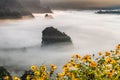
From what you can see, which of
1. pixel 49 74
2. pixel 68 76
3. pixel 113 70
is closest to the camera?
pixel 113 70

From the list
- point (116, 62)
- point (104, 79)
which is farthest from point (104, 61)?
point (104, 79)

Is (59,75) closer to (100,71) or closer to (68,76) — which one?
(68,76)

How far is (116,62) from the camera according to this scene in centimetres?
1727

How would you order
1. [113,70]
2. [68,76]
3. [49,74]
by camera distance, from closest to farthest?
[113,70] → [68,76] → [49,74]

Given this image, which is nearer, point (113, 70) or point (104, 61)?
point (113, 70)

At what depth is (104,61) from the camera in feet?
58.2

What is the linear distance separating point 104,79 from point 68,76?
1.68m

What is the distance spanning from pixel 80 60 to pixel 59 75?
1.14 metres

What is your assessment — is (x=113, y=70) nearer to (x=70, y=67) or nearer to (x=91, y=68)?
(x=91, y=68)

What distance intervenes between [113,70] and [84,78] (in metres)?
1.36

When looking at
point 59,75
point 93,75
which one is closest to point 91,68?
point 93,75

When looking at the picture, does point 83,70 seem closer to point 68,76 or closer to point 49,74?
point 68,76

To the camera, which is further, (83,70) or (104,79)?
(83,70)

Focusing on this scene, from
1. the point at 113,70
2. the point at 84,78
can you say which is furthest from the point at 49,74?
the point at 113,70
